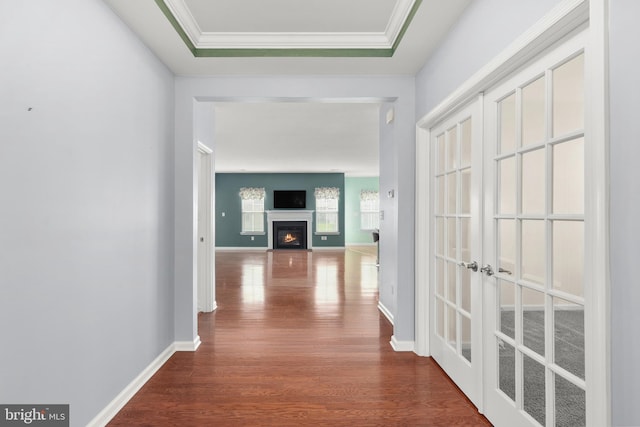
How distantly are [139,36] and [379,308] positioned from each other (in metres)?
3.92

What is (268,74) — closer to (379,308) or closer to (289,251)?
(379,308)

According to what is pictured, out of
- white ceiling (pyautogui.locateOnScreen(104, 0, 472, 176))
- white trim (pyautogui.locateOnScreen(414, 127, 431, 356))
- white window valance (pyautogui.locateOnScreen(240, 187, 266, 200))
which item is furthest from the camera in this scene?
white window valance (pyautogui.locateOnScreen(240, 187, 266, 200))

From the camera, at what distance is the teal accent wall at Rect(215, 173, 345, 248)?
12109 millimetres

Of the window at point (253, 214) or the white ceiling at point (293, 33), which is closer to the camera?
the white ceiling at point (293, 33)

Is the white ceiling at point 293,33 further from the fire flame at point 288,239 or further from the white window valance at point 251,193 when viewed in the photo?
the fire flame at point 288,239

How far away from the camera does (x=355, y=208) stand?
13.6 metres

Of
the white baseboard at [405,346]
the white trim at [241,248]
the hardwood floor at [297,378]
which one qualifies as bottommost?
the hardwood floor at [297,378]

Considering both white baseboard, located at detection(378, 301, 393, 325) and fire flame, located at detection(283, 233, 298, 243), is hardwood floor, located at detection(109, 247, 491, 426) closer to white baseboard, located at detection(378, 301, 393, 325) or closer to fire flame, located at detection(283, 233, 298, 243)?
white baseboard, located at detection(378, 301, 393, 325)

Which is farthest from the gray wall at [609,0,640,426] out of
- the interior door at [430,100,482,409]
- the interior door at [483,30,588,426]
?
the interior door at [430,100,482,409]

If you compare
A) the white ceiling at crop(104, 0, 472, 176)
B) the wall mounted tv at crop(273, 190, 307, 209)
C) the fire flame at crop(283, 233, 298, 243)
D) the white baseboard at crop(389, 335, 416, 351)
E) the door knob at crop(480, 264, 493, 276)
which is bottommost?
the white baseboard at crop(389, 335, 416, 351)

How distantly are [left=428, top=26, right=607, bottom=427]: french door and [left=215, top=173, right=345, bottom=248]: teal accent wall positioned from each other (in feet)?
31.7

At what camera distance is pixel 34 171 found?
61.3 inches

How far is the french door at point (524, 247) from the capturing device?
57.1 inches

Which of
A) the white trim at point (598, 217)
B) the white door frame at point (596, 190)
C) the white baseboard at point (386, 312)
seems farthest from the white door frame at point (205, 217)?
the white trim at point (598, 217)
